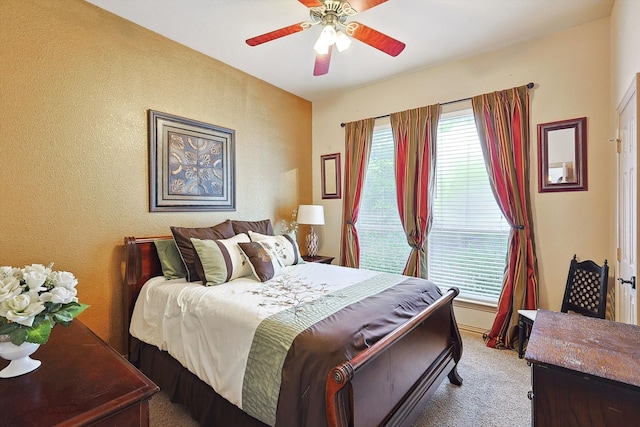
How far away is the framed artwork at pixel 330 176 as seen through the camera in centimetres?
428

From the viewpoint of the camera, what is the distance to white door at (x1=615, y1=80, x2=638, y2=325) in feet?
5.89

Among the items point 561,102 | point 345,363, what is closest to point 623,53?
point 561,102

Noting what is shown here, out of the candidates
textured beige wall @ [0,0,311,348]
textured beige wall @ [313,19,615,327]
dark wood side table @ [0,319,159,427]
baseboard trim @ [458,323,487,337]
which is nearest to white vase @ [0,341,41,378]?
dark wood side table @ [0,319,159,427]

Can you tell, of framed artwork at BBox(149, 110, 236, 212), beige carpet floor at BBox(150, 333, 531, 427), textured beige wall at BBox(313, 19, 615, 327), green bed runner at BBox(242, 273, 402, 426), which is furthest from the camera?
framed artwork at BBox(149, 110, 236, 212)

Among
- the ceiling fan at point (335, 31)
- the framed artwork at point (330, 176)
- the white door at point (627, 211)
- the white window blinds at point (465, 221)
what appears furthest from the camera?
the framed artwork at point (330, 176)

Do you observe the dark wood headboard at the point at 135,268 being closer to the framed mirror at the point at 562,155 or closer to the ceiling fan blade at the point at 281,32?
the ceiling fan blade at the point at 281,32

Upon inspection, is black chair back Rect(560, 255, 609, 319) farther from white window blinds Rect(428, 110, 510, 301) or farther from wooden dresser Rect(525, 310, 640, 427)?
wooden dresser Rect(525, 310, 640, 427)

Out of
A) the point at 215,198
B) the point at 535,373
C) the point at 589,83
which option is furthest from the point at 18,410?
the point at 589,83

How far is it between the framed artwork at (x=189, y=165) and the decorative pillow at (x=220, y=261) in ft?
2.18

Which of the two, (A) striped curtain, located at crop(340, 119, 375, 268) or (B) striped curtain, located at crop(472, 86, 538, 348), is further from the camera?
(A) striped curtain, located at crop(340, 119, 375, 268)

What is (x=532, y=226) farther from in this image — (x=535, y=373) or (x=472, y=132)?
(x=535, y=373)

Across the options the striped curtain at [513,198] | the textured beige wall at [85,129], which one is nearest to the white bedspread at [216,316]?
the textured beige wall at [85,129]

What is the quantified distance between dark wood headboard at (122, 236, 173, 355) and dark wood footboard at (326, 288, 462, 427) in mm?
2020

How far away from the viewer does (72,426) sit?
0.88 metres
